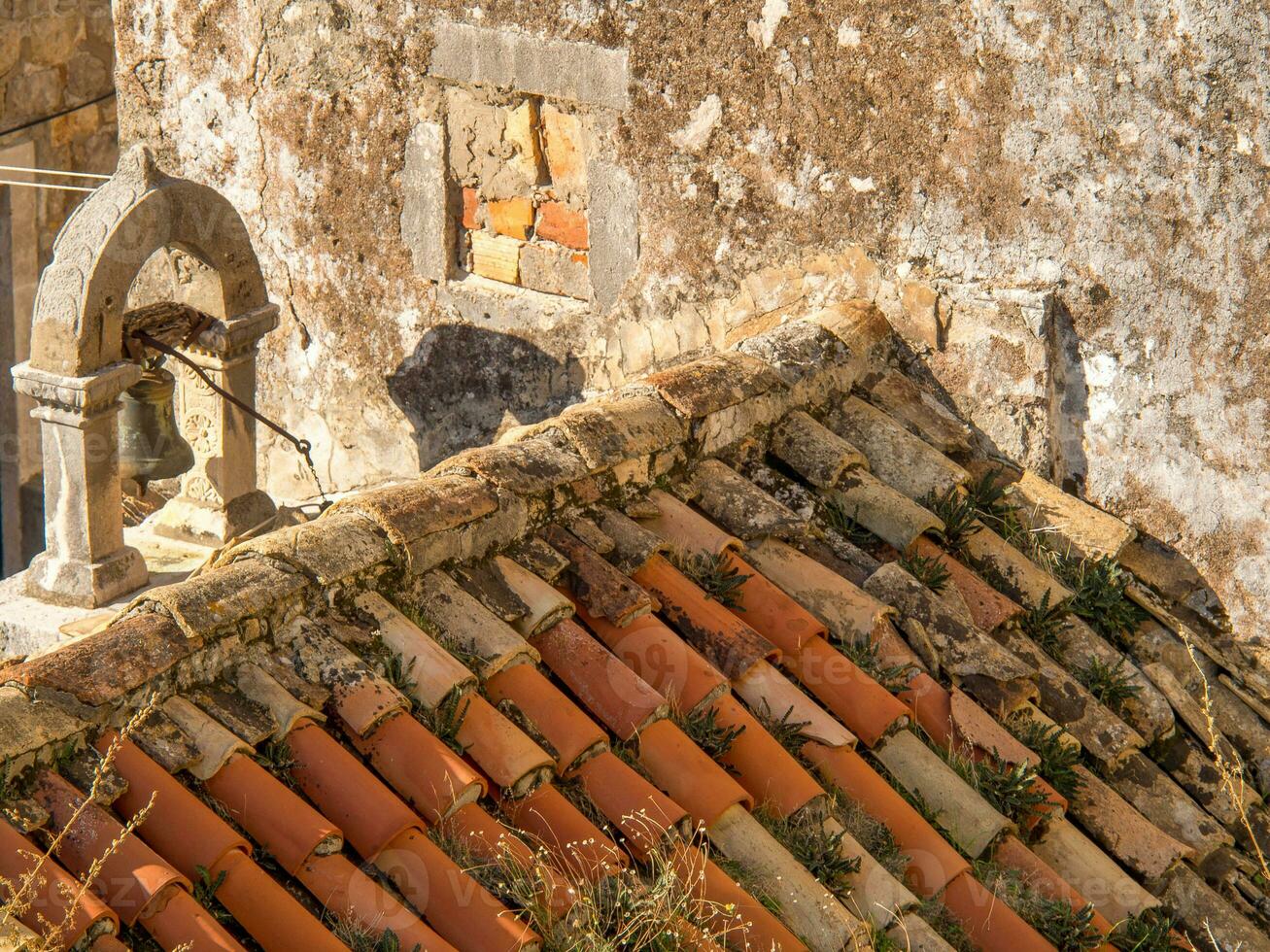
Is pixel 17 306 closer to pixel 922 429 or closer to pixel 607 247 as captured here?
pixel 607 247

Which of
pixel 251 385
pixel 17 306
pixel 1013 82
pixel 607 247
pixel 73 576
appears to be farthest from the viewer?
pixel 17 306

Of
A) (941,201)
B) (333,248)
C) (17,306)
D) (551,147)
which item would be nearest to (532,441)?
(941,201)

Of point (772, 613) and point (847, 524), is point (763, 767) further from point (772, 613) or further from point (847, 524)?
point (847, 524)

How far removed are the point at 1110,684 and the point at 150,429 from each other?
3821 mm

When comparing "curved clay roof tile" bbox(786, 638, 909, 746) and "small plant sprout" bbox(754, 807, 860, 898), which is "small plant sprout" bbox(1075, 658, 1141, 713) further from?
"small plant sprout" bbox(754, 807, 860, 898)

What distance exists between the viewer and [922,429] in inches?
168

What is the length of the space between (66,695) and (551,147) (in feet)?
10.1

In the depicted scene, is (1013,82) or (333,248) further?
(333,248)

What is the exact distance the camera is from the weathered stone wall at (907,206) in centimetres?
386

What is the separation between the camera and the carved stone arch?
4.92 m

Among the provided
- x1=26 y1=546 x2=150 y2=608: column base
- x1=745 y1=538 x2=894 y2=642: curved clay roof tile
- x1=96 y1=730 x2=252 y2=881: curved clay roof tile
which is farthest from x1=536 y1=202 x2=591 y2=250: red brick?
x1=96 y1=730 x2=252 y2=881: curved clay roof tile

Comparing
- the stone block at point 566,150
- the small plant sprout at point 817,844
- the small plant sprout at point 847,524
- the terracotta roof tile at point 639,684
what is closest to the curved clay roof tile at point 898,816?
the terracotta roof tile at point 639,684

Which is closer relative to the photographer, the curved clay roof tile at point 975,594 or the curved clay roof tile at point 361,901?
the curved clay roof tile at point 361,901

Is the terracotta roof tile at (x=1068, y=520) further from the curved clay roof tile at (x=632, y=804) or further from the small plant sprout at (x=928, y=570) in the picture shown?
the curved clay roof tile at (x=632, y=804)
